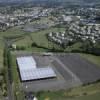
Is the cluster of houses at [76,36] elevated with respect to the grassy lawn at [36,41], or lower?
elevated

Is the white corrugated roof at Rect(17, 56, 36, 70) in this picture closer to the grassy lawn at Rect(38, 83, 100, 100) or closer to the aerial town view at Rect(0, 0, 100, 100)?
the aerial town view at Rect(0, 0, 100, 100)

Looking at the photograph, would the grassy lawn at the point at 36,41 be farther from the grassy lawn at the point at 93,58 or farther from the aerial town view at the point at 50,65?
the grassy lawn at the point at 93,58

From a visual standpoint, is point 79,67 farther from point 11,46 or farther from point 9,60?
point 11,46

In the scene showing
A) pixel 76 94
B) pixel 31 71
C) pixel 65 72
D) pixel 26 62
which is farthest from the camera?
pixel 26 62

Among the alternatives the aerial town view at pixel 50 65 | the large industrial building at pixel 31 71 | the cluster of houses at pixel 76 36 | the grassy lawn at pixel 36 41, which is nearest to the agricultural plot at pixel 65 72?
the aerial town view at pixel 50 65

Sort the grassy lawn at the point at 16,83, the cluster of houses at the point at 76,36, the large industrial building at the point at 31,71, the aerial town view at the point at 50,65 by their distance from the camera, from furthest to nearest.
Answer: the cluster of houses at the point at 76,36, the large industrial building at the point at 31,71, the aerial town view at the point at 50,65, the grassy lawn at the point at 16,83

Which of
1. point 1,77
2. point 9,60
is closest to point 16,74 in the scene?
point 1,77

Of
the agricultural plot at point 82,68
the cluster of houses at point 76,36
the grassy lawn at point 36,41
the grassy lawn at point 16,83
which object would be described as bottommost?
the grassy lawn at point 36,41

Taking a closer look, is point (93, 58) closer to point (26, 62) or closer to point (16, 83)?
point (26, 62)

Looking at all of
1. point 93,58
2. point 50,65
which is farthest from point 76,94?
point 93,58
